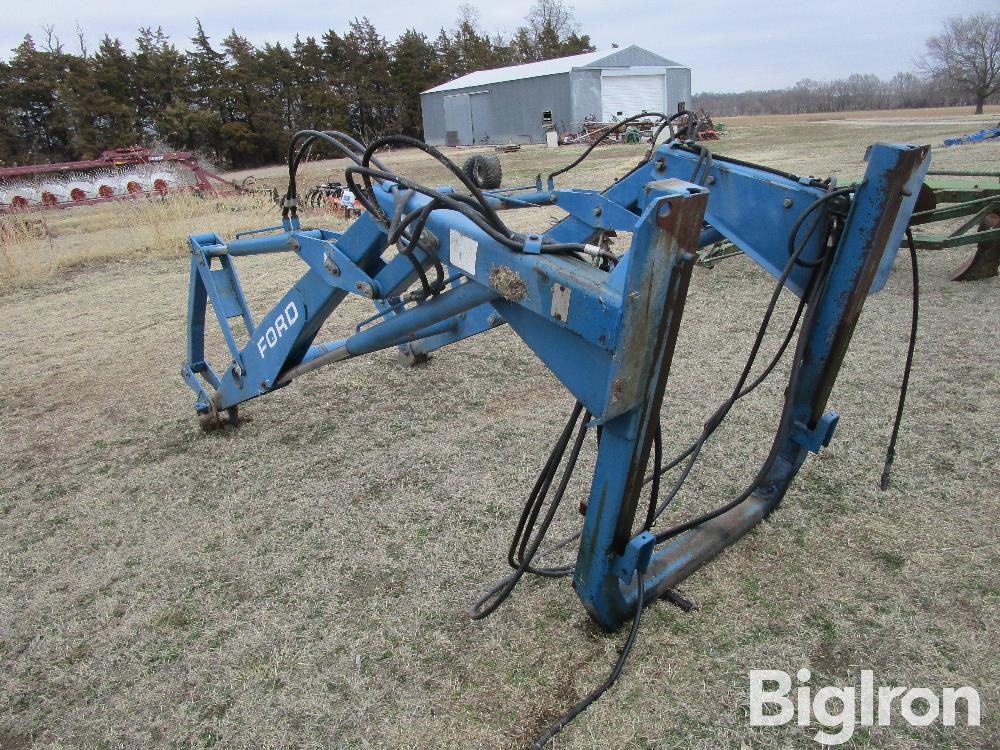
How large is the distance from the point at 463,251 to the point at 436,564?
127cm

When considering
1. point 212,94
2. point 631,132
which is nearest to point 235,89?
point 212,94

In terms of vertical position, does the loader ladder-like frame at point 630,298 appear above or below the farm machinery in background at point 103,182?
below

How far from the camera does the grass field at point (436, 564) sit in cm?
193

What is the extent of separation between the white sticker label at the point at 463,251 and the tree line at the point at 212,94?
3240cm

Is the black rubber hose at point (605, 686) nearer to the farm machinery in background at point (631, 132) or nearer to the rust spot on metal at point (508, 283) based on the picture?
the rust spot on metal at point (508, 283)

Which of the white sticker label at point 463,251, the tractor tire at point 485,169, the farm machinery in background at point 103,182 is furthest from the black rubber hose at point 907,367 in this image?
the farm machinery in background at point 103,182

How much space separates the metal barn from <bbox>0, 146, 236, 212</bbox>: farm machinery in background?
54.0 feet

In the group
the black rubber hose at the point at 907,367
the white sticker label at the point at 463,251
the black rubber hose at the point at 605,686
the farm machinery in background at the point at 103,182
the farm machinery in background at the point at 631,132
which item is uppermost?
the farm machinery in background at the point at 631,132

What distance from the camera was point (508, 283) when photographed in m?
1.74

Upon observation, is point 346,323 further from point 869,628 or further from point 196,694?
point 869,628

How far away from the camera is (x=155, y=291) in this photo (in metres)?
7.29

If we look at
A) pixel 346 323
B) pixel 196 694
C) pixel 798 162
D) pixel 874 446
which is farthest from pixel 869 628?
pixel 798 162

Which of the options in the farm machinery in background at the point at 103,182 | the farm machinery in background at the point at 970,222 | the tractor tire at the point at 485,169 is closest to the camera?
the tractor tire at the point at 485,169

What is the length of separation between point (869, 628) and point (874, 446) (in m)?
1.24
